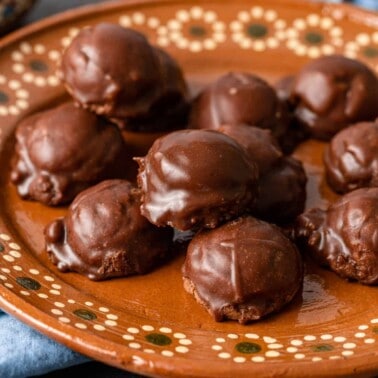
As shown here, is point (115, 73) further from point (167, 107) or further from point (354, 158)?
point (354, 158)

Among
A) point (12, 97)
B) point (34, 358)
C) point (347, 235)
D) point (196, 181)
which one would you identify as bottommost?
point (34, 358)

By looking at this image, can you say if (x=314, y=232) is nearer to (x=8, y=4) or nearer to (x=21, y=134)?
(x=21, y=134)

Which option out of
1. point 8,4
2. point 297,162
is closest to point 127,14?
point 8,4

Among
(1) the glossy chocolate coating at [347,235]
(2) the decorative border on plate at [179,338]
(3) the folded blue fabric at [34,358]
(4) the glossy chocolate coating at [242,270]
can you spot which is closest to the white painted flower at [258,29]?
(1) the glossy chocolate coating at [347,235]

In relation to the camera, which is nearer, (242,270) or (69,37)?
(242,270)

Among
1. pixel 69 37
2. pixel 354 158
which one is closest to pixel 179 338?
pixel 354 158

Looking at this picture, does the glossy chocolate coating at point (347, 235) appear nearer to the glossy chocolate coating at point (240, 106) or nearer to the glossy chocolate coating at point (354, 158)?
the glossy chocolate coating at point (354, 158)
